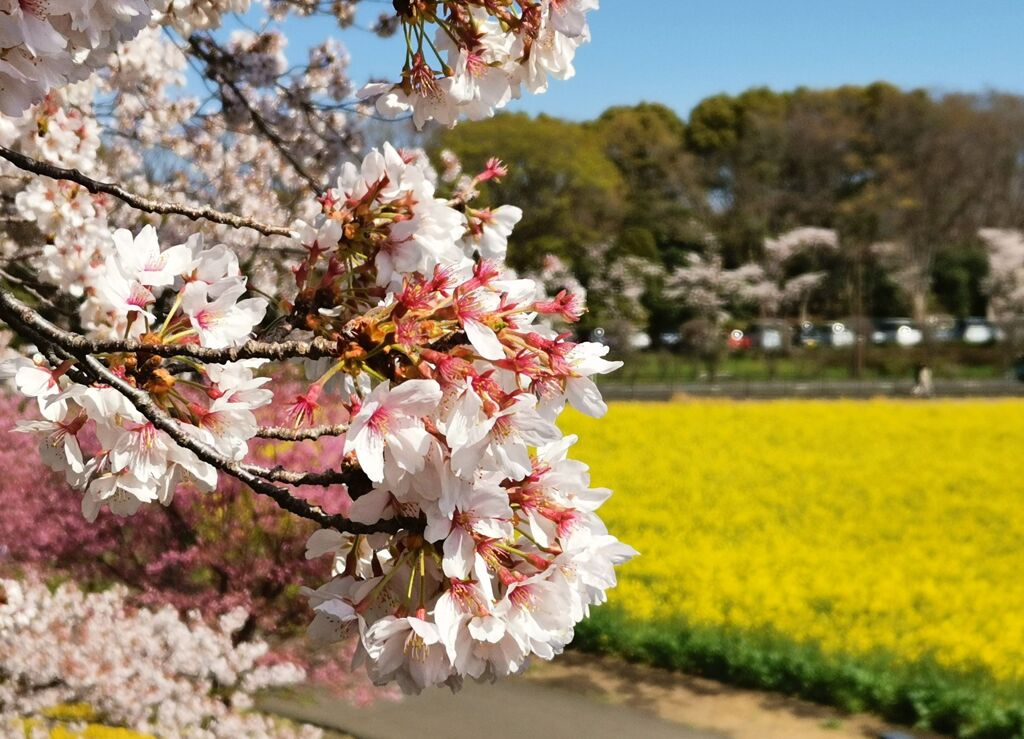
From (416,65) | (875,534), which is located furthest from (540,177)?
(416,65)

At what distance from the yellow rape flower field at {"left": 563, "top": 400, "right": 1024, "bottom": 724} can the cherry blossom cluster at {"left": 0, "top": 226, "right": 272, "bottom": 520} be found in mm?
5550

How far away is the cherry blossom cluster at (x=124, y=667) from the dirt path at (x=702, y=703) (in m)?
2.40

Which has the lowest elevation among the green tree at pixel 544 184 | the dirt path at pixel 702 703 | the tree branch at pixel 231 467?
the dirt path at pixel 702 703

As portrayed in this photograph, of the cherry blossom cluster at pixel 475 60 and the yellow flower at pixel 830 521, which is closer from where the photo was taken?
the cherry blossom cluster at pixel 475 60

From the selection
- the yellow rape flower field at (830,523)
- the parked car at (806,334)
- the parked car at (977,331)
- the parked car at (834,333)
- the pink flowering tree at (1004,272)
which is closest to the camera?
the yellow rape flower field at (830,523)

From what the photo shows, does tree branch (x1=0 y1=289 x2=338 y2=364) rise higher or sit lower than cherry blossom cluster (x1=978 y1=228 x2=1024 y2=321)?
lower

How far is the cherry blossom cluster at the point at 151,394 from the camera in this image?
4.11ft

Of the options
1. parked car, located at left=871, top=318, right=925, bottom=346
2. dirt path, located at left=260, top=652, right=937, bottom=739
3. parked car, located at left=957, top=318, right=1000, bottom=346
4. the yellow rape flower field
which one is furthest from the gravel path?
parked car, located at left=871, top=318, right=925, bottom=346

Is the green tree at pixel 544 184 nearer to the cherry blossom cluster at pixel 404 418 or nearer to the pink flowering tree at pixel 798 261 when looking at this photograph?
the pink flowering tree at pixel 798 261

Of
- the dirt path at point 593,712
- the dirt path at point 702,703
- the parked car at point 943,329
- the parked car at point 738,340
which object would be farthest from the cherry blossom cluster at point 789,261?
the dirt path at point 593,712

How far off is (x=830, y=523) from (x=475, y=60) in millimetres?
8891

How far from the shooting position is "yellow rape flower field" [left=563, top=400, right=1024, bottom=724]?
22.1ft

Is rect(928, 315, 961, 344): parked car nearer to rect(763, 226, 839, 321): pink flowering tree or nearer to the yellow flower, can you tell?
rect(763, 226, 839, 321): pink flowering tree

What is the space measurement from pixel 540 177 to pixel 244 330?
3091cm
